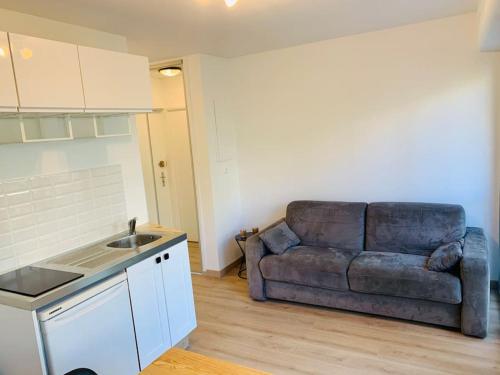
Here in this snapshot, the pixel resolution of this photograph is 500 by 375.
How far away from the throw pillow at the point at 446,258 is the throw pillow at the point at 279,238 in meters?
1.26

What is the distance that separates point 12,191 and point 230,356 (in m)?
1.89

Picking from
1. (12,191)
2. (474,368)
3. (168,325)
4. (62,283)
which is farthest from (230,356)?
(12,191)

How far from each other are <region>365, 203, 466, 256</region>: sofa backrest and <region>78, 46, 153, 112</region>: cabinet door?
7.55 ft

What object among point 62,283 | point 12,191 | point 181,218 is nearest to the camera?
point 62,283

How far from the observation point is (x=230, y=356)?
2904 mm

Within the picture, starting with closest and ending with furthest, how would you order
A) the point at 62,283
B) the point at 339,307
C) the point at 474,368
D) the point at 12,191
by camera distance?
1. the point at 62,283
2. the point at 12,191
3. the point at 474,368
4. the point at 339,307

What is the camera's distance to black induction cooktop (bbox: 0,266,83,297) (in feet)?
6.64

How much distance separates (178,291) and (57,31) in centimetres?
204

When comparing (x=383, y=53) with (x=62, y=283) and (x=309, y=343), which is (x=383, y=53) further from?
(x=62, y=283)

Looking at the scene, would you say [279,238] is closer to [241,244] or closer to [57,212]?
[241,244]

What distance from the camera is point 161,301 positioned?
8.95 feet

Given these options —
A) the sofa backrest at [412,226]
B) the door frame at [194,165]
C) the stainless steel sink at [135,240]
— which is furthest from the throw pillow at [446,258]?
the door frame at [194,165]

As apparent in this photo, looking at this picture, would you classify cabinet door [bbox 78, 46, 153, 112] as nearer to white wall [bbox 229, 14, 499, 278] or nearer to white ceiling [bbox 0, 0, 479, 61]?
white ceiling [bbox 0, 0, 479, 61]

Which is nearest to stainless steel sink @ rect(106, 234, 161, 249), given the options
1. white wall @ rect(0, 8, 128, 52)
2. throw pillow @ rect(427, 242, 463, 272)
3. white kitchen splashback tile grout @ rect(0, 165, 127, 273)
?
white kitchen splashback tile grout @ rect(0, 165, 127, 273)
